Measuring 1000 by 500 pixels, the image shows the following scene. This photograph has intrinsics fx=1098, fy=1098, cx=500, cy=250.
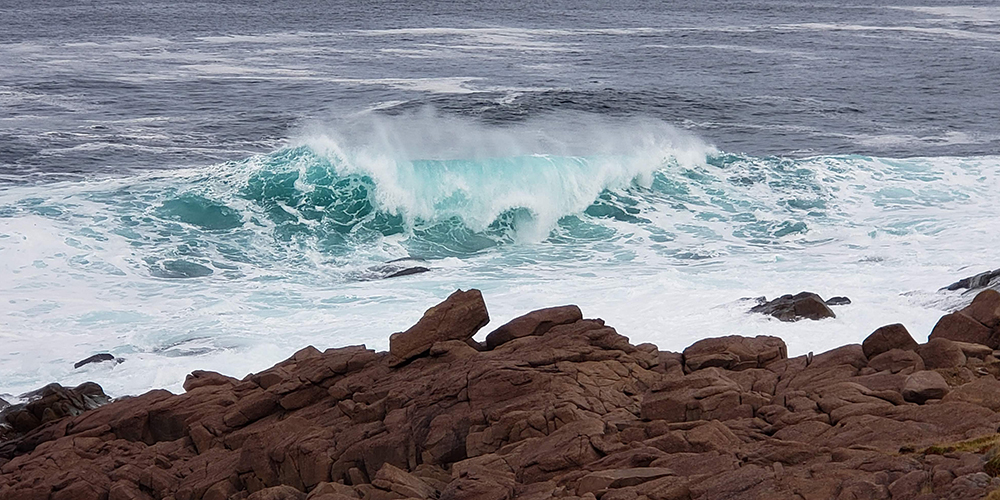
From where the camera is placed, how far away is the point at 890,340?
52.1 feet

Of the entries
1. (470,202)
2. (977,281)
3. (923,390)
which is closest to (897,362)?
(923,390)

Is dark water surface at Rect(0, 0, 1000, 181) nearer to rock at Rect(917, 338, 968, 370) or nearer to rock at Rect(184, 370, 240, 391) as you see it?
rock at Rect(184, 370, 240, 391)

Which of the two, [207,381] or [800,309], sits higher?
[207,381]

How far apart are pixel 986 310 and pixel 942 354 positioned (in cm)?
184

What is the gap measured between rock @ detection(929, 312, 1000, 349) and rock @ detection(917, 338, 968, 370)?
842mm

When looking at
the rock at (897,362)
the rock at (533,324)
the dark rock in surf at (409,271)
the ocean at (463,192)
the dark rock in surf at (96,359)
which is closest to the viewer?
the rock at (897,362)

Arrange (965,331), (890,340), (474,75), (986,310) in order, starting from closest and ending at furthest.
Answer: (890,340) → (965,331) → (986,310) → (474,75)

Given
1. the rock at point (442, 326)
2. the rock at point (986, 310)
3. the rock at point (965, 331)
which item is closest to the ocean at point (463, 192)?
the rock at point (986, 310)

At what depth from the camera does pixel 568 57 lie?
67062 mm

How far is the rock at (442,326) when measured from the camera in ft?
56.3

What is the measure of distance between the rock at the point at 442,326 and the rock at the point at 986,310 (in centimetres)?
757

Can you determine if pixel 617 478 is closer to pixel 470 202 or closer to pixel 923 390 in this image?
pixel 923 390

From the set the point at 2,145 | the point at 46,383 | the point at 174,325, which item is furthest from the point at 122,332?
the point at 2,145

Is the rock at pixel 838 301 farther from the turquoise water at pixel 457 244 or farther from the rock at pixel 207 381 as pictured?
the rock at pixel 207 381
